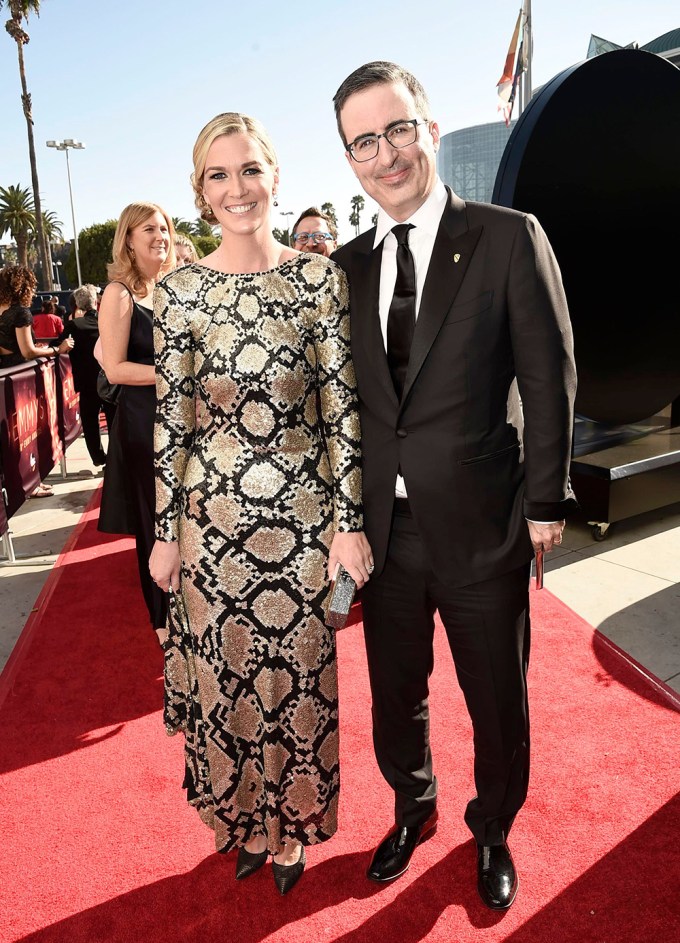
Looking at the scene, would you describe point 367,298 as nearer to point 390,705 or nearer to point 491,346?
point 491,346

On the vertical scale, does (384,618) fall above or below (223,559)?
below

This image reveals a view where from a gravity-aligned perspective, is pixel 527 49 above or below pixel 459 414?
above

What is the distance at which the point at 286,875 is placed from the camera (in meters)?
2.20

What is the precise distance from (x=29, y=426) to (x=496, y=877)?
523 centimetres

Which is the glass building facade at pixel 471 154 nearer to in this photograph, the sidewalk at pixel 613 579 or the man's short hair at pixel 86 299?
the man's short hair at pixel 86 299

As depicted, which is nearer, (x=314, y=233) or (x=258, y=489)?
(x=258, y=489)

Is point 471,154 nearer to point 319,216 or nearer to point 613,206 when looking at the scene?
point 613,206

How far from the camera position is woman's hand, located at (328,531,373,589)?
1.93 m

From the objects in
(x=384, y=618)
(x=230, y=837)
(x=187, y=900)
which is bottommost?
(x=187, y=900)

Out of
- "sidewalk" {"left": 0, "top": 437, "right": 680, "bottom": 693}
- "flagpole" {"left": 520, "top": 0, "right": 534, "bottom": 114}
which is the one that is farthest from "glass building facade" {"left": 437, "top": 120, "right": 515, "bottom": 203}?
"sidewalk" {"left": 0, "top": 437, "right": 680, "bottom": 693}

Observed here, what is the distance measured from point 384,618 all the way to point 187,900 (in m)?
1.05

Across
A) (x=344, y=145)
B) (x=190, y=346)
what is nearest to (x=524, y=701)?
(x=190, y=346)

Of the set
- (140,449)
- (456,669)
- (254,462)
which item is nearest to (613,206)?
(140,449)

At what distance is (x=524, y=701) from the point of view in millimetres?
2100
